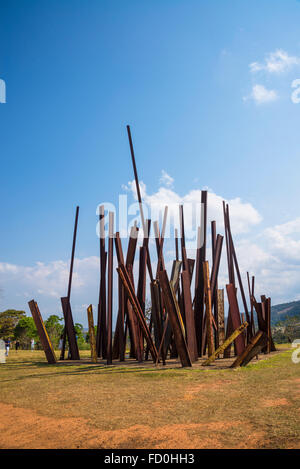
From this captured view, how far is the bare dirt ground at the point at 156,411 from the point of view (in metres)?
2.81

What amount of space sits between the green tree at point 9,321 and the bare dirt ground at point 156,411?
104ft

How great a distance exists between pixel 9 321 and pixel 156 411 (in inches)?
1406

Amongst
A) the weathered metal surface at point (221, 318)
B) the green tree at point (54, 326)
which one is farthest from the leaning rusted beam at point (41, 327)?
the green tree at point (54, 326)

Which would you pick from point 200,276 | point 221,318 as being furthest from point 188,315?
point 221,318

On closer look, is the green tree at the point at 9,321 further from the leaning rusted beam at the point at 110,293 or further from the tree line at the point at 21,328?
the leaning rusted beam at the point at 110,293

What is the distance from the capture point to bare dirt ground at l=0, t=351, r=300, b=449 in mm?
2809

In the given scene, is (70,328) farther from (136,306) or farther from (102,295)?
(136,306)

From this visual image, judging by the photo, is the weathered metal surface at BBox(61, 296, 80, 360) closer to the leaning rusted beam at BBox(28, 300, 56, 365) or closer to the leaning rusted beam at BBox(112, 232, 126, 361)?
the leaning rusted beam at BBox(28, 300, 56, 365)

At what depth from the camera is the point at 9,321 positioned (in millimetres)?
35531

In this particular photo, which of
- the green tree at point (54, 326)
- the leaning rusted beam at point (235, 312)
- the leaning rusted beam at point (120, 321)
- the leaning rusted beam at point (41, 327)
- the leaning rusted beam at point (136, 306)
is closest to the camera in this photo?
the leaning rusted beam at point (235, 312)

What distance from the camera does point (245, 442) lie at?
8.80ft
